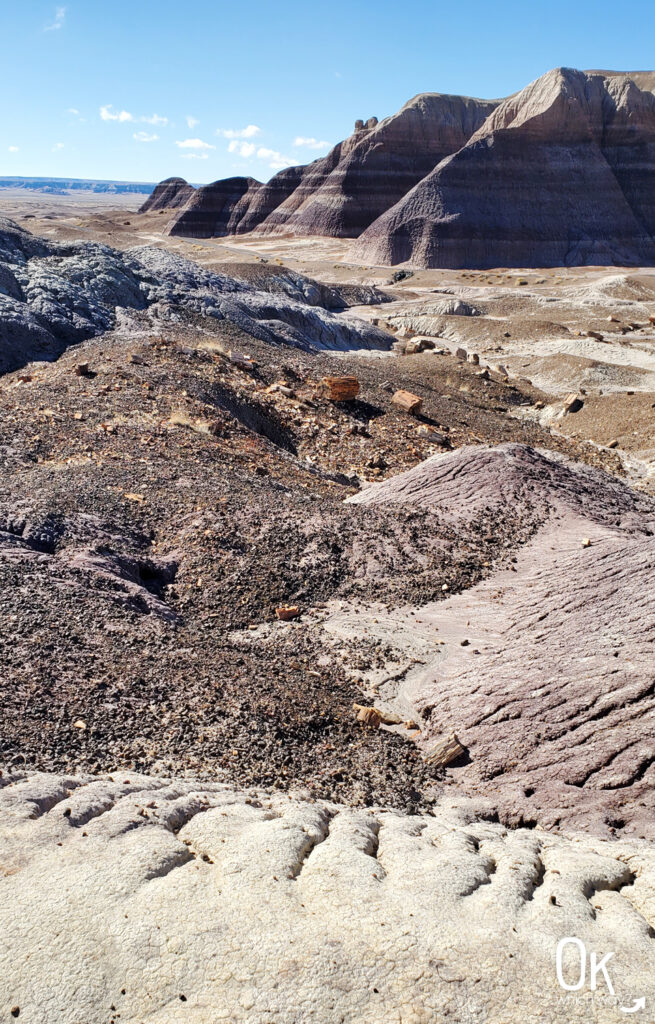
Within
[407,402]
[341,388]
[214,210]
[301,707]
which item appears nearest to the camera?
[301,707]

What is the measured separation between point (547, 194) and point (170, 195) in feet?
179

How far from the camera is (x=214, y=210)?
78875 mm

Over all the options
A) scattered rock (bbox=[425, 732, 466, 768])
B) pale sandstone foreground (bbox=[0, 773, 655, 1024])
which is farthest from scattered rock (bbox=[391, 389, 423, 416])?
pale sandstone foreground (bbox=[0, 773, 655, 1024])

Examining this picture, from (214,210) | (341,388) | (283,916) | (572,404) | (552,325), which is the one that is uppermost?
(214,210)

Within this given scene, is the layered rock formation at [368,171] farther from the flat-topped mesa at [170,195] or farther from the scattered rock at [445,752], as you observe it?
the scattered rock at [445,752]

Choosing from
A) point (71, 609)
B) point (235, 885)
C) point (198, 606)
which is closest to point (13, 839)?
point (235, 885)

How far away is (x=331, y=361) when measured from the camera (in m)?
22.1

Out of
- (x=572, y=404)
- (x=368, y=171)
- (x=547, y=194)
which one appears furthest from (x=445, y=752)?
(x=368, y=171)

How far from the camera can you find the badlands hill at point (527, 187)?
171ft

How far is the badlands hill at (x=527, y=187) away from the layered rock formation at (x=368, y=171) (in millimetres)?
158

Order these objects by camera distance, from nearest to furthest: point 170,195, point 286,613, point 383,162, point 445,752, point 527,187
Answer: point 445,752, point 286,613, point 527,187, point 383,162, point 170,195

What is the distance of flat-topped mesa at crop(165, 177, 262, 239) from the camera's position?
253ft

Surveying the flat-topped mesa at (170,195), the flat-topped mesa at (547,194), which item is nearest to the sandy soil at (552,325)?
the flat-topped mesa at (547,194)

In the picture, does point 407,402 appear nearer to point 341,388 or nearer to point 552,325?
point 341,388
